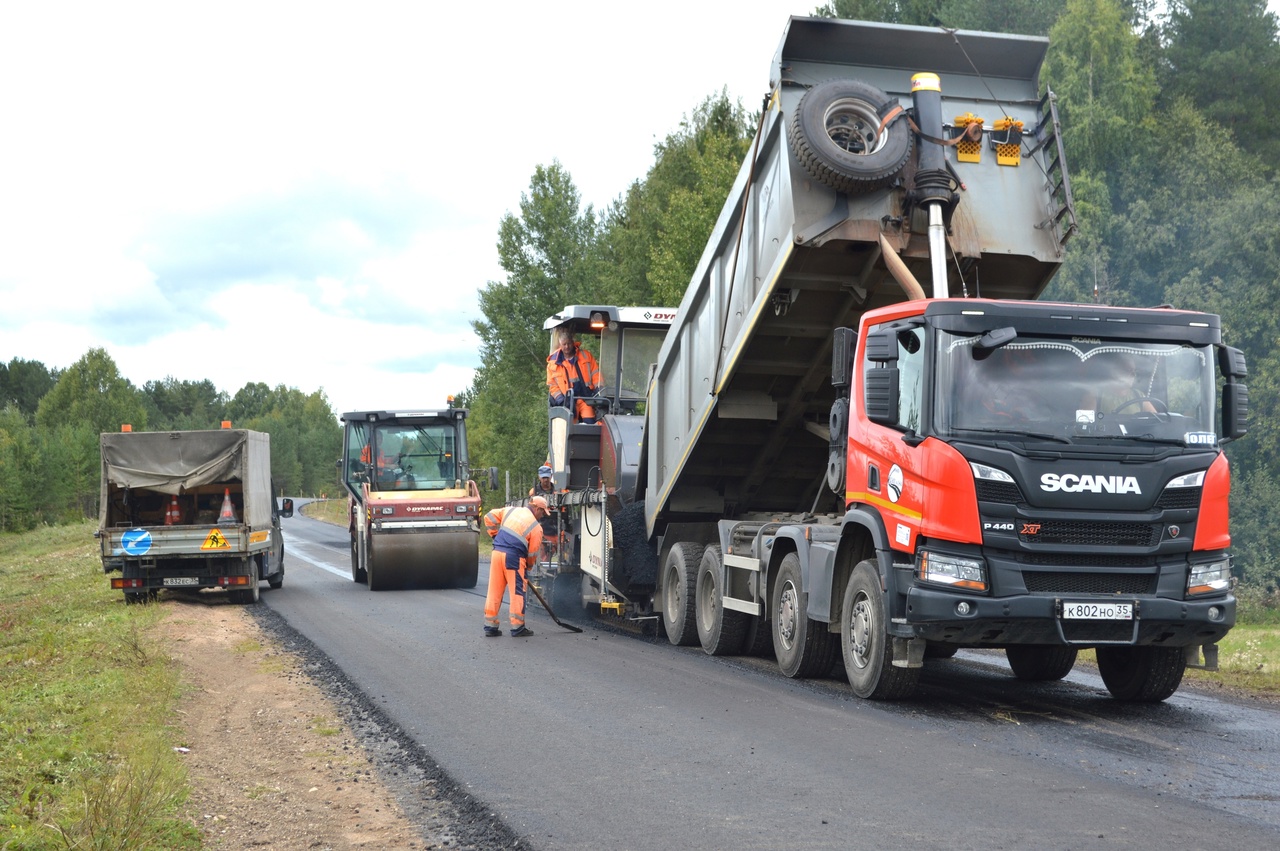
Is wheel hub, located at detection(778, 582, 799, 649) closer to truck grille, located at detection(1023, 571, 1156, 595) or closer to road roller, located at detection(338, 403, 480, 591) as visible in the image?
truck grille, located at detection(1023, 571, 1156, 595)

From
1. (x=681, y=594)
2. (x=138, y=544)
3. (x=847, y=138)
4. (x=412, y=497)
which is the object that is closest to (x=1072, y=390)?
(x=847, y=138)

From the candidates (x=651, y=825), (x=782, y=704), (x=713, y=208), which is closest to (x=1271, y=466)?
(x=713, y=208)

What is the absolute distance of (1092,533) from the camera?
24.6 ft

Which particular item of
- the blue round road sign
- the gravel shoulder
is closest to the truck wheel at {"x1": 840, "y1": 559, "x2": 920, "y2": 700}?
the gravel shoulder

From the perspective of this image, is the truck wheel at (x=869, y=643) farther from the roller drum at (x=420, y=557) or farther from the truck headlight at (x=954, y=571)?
the roller drum at (x=420, y=557)

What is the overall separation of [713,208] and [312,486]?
130m

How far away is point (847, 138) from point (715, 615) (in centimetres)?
462

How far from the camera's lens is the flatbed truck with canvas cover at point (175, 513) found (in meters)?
16.8

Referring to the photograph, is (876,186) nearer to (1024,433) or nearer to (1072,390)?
(1072,390)

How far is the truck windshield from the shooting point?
7.60m

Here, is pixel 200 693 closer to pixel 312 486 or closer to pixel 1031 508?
pixel 1031 508

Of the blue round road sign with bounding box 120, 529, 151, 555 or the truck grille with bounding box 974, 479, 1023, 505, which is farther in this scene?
the blue round road sign with bounding box 120, 529, 151, 555

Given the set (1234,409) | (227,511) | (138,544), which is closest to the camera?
(1234,409)

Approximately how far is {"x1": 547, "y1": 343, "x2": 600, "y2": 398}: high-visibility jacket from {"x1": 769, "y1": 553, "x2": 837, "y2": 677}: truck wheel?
5.41 meters
